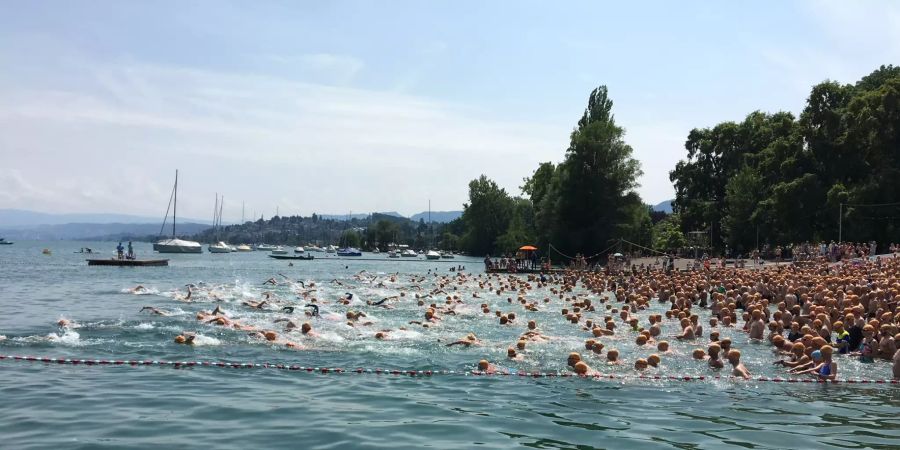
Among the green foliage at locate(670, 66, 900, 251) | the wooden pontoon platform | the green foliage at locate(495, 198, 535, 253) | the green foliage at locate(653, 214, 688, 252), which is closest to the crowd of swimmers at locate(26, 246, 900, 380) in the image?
the green foliage at locate(670, 66, 900, 251)

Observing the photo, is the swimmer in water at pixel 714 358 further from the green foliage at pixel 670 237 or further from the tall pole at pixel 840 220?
the green foliage at pixel 670 237

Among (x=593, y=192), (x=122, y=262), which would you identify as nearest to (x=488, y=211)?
(x=593, y=192)

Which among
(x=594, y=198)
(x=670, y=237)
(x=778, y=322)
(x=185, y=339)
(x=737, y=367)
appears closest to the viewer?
(x=737, y=367)

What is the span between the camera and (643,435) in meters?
9.79

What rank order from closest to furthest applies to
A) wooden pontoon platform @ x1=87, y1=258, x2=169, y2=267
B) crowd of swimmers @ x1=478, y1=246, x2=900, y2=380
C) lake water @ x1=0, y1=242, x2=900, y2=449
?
lake water @ x1=0, y1=242, x2=900, y2=449, crowd of swimmers @ x1=478, y1=246, x2=900, y2=380, wooden pontoon platform @ x1=87, y1=258, x2=169, y2=267

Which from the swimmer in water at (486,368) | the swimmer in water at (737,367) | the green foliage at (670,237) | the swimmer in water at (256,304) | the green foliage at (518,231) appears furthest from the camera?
the green foliage at (518,231)

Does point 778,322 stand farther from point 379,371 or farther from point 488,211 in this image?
point 488,211

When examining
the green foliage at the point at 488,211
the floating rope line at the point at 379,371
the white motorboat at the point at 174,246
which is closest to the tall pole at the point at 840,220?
the floating rope line at the point at 379,371

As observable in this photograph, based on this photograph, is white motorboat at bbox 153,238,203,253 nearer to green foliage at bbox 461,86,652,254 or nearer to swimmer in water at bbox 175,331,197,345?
green foliage at bbox 461,86,652,254

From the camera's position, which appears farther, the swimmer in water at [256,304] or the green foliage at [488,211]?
the green foliage at [488,211]

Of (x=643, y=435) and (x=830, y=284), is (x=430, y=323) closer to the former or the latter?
(x=643, y=435)

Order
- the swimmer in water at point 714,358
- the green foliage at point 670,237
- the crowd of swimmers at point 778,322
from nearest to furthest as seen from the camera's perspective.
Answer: the crowd of swimmers at point 778,322 → the swimmer in water at point 714,358 → the green foliage at point 670,237

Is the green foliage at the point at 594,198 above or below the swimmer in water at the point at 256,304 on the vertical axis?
above

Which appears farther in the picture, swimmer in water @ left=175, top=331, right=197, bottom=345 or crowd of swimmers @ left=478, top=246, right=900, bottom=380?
swimmer in water @ left=175, top=331, right=197, bottom=345
